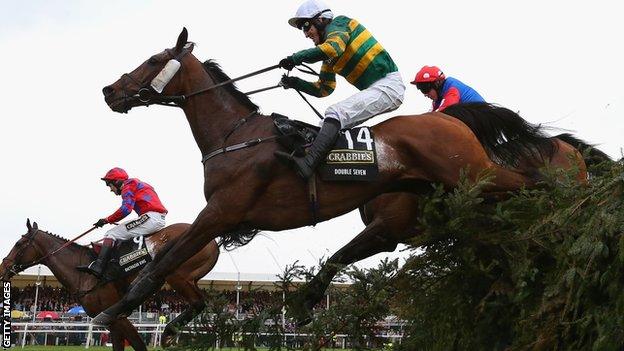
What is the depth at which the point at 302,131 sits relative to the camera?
214 inches

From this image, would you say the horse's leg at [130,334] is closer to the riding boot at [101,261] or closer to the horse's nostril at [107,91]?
the riding boot at [101,261]

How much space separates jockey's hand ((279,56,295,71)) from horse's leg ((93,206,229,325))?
1.14 meters

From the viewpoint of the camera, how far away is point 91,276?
38.7 feet

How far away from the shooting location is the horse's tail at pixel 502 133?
18.5ft

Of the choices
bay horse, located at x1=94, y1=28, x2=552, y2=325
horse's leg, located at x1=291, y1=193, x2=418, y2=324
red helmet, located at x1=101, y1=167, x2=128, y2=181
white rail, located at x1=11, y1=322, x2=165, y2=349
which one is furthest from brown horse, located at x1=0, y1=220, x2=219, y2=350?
bay horse, located at x1=94, y1=28, x2=552, y2=325

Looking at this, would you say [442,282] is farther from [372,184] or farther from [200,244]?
[200,244]

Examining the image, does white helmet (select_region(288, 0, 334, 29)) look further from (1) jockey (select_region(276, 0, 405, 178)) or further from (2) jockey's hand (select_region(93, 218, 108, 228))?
(2) jockey's hand (select_region(93, 218, 108, 228))

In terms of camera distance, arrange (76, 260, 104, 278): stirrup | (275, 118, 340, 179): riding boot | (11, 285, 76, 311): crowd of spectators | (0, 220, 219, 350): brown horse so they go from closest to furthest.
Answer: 1. (275, 118, 340, 179): riding boot
2. (0, 220, 219, 350): brown horse
3. (76, 260, 104, 278): stirrup
4. (11, 285, 76, 311): crowd of spectators

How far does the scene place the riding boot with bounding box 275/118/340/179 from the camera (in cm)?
517

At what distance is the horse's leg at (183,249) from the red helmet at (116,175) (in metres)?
6.56

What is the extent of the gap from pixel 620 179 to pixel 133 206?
9000mm

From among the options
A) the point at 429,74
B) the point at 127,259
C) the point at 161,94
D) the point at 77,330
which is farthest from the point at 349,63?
Answer: the point at 77,330

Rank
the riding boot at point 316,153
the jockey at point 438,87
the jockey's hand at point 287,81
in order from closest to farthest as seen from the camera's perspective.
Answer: the riding boot at point 316,153
the jockey's hand at point 287,81
the jockey at point 438,87

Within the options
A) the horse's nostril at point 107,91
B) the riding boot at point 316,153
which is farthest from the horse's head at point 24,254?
the riding boot at point 316,153
